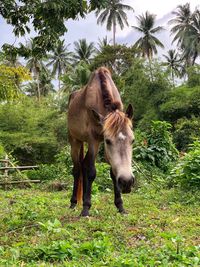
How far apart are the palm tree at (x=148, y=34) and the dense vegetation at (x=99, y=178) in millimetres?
18629

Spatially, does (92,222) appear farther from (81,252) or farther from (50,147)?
(50,147)

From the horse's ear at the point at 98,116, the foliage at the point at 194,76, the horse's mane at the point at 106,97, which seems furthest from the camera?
the foliage at the point at 194,76

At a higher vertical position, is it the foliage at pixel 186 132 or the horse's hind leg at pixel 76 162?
the foliage at pixel 186 132

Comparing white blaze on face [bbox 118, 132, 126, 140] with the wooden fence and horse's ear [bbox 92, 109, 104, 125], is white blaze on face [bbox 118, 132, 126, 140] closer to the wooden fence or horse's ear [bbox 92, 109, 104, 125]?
horse's ear [bbox 92, 109, 104, 125]

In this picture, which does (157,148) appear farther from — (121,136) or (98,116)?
(121,136)

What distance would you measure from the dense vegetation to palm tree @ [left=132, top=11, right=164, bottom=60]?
18.6 metres

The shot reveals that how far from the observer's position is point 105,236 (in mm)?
4363

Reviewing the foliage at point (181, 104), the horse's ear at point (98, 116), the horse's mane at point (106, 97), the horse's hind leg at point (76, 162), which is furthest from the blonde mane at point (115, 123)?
the foliage at point (181, 104)

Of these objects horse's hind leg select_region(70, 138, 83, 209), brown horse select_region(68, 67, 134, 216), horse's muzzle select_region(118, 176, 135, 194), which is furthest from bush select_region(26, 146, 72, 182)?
horse's muzzle select_region(118, 176, 135, 194)

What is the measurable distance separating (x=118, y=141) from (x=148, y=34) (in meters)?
42.3

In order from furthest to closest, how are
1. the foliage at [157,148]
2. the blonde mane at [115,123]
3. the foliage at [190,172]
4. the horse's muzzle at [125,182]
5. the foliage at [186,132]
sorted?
the foliage at [186,132] < the foliage at [157,148] < the foliage at [190,172] < the blonde mane at [115,123] < the horse's muzzle at [125,182]

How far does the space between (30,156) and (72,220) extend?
1933cm

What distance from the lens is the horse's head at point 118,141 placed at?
16.0 ft

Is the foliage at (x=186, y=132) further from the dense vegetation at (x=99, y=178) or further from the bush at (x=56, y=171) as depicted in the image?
the bush at (x=56, y=171)
